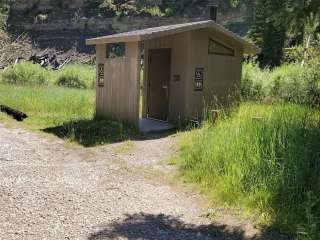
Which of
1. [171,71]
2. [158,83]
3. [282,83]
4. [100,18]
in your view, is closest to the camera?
[171,71]

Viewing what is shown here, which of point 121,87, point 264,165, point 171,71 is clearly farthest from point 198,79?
point 264,165

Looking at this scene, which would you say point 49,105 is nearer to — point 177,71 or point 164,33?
point 177,71

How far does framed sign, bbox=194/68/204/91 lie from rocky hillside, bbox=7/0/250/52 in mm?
19130

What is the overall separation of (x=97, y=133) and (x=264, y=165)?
541 centimetres

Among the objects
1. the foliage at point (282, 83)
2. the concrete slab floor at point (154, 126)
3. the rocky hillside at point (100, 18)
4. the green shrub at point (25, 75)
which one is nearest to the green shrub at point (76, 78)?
the green shrub at point (25, 75)

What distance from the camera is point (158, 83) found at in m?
12.9

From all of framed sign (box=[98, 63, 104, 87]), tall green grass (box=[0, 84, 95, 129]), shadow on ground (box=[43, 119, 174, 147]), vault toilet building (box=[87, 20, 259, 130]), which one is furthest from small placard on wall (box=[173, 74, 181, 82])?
tall green grass (box=[0, 84, 95, 129])

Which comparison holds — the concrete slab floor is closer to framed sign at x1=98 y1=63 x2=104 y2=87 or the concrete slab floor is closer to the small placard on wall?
the small placard on wall

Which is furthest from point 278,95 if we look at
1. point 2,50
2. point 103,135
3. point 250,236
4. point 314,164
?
point 2,50

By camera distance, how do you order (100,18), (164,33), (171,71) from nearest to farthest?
(164,33) → (171,71) → (100,18)

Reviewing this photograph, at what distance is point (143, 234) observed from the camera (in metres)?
4.91

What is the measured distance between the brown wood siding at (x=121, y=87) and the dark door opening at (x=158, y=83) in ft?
4.48

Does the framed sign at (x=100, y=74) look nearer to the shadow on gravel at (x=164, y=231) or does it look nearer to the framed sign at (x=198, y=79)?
the framed sign at (x=198, y=79)

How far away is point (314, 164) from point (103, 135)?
573 centimetres
